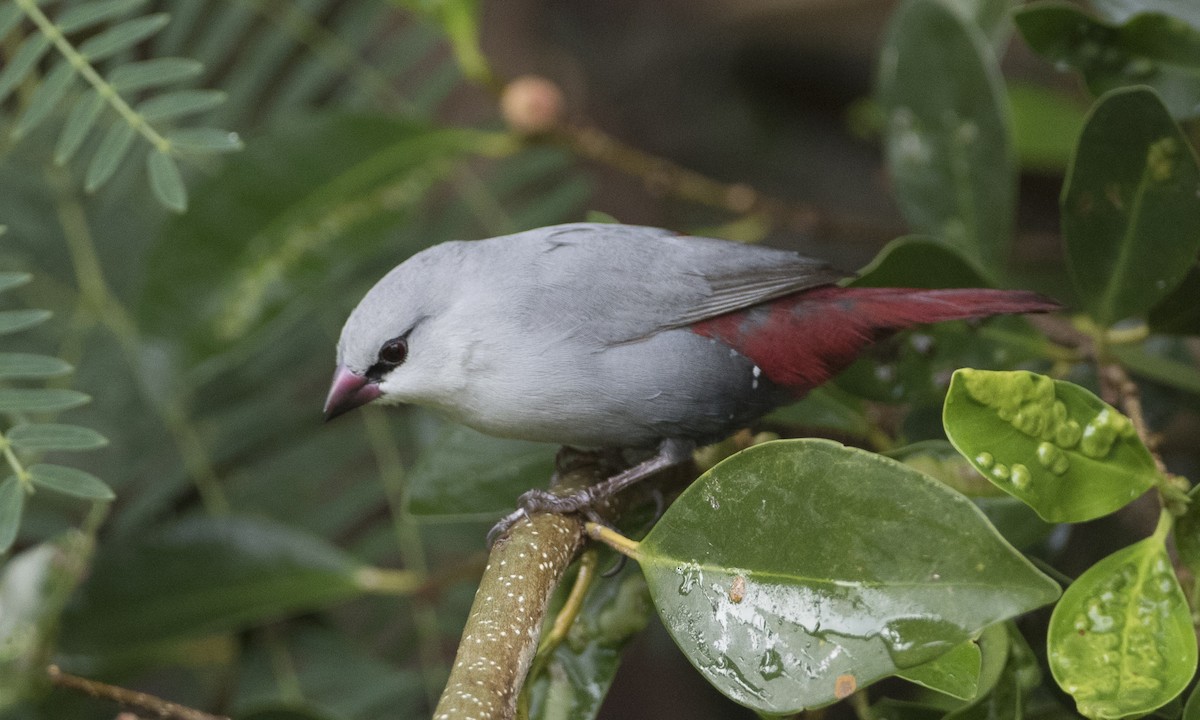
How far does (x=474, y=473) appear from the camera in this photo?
1680mm

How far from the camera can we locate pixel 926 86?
192 centimetres

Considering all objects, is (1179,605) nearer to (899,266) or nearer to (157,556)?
(899,266)

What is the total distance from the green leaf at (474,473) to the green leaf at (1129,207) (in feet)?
2.84

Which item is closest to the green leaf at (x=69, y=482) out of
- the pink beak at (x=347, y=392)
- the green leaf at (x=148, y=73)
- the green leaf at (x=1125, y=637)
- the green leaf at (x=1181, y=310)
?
the pink beak at (x=347, y=392)

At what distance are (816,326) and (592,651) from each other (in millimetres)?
577

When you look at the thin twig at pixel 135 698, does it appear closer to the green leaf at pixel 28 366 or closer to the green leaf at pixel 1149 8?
the green leaf at pixel 28 366

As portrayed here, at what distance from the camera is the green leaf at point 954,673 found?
3.32ft

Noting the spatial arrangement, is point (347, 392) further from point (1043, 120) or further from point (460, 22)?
point (1043, 120)

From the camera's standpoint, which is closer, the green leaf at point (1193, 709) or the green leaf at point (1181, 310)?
the green leaf at point (1193, 709)

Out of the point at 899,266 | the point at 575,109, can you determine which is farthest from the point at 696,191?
the point at 575,109

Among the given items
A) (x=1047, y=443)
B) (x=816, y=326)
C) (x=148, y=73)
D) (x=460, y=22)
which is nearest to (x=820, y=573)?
(x=1047, y=443)

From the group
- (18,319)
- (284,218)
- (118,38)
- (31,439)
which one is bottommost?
(284,218)

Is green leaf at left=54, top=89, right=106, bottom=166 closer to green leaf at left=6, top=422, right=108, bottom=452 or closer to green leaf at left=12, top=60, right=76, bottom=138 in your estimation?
green leaf at left=12, top=60, right=76, bottom=138

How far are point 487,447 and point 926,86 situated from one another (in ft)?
3.29
